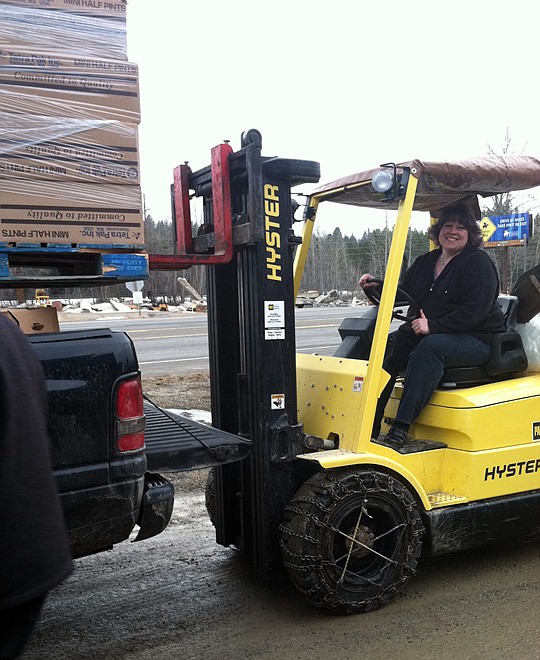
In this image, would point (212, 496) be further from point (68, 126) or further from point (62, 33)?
point (62, 33)

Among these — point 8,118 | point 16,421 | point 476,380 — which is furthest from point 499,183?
point 16,421

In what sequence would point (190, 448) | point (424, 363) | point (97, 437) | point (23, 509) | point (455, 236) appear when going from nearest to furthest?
1. point (23, 509)
2. point (97, 437)
3. point (190, 448)
4. point (424, 363)
5. point (455, 236)

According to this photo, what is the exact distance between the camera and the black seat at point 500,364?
439 cm

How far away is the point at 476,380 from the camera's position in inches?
175

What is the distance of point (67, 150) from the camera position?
3.04m

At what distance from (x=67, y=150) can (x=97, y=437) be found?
1267 millimetres

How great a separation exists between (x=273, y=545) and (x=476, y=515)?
1213 millimetres

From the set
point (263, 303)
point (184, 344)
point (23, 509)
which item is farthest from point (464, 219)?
point (184, 344)

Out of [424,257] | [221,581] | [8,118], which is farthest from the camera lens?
[424,257]

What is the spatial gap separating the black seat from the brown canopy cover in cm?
81

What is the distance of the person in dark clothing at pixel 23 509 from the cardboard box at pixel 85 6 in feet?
7.17

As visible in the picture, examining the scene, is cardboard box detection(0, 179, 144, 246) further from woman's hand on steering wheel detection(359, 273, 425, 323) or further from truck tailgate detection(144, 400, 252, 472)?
woman's hand on steering wheel detection(359, 273, 425, 323)

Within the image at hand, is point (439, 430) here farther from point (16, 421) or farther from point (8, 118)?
point (16, 421)

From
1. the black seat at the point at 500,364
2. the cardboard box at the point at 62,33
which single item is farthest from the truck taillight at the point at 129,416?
the black seat at the point at 500,364
